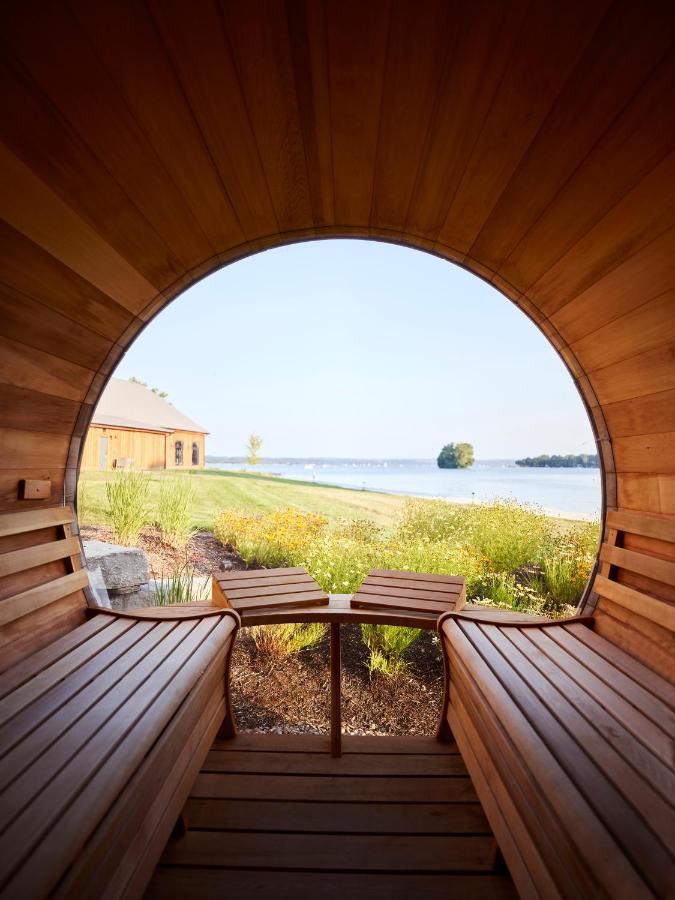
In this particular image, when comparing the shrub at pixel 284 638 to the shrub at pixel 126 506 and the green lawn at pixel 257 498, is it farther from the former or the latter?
the green lawn at pixel 257 498

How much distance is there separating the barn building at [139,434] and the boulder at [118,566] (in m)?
1.13

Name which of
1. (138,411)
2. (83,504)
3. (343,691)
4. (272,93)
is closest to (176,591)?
(343,691)

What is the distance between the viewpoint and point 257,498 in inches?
313

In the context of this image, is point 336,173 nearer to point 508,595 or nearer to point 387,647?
point 387,647

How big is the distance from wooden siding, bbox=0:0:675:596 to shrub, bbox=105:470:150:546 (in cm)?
229

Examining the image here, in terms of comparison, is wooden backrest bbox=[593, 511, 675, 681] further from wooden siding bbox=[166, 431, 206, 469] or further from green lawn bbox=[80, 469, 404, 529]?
wooden siding bbox=[166, 431, 206, 469]

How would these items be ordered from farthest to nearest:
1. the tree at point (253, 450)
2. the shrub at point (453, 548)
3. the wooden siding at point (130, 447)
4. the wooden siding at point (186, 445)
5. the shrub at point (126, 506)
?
the tree at point (253, 450)
the wooden siding at point (186, 445)
the wooden siding at point (130, 447)
the shrub at point (126, 506)
the shrub at point (453, 548)

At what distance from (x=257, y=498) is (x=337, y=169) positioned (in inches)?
264

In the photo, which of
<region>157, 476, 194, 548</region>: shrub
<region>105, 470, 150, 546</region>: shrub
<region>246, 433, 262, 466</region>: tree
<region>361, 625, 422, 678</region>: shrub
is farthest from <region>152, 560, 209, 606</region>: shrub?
<region>246, 433, 262, 466</region>: tree

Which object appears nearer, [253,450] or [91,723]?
[91,723]

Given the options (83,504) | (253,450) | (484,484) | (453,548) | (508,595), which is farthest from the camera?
(484,484)

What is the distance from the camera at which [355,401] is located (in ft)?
135

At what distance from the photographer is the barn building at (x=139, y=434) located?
5531 mm

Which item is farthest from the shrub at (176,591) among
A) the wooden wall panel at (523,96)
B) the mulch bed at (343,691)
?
the wooden wall panel at (523,96)
